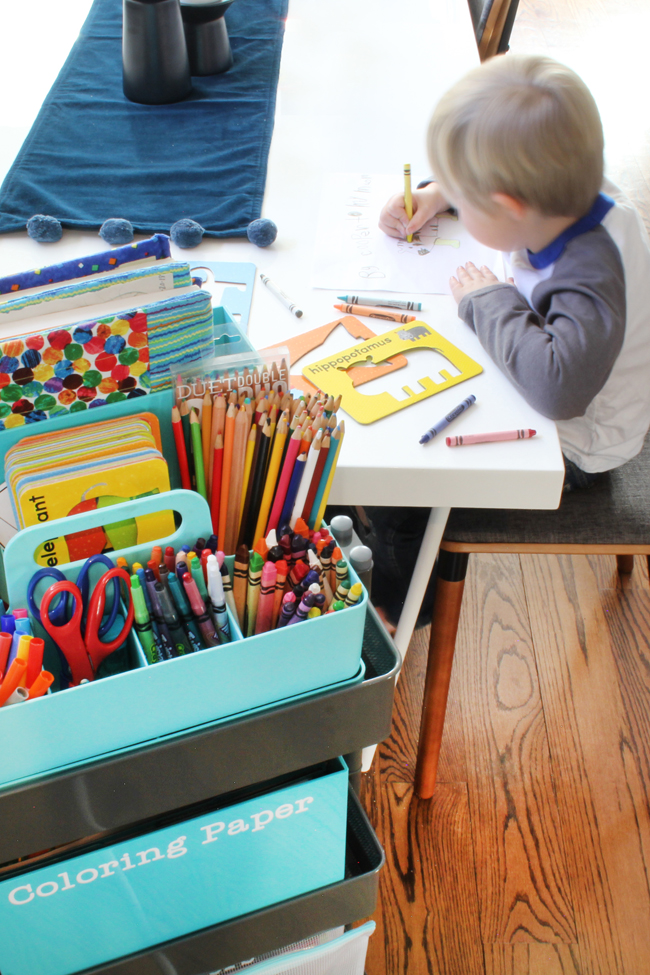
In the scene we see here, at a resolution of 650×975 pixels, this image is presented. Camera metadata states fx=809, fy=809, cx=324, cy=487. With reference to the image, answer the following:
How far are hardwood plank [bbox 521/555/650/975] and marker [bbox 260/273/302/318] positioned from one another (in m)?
0.87

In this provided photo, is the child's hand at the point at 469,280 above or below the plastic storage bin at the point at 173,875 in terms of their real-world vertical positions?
above

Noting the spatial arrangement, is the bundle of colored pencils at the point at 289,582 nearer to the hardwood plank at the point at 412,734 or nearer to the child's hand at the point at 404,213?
the child's hand at the point at 404,213

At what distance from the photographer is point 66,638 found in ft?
1.86

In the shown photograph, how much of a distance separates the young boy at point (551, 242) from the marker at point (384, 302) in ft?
0.18

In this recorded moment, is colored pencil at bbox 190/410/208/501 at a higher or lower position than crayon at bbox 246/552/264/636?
higher

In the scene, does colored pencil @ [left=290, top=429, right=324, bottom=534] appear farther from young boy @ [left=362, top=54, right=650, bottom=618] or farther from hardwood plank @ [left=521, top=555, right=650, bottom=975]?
hardwood plank @ [left=521, top=555, right=650, bottom=975]

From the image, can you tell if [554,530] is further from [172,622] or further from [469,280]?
Answer: [172,622]

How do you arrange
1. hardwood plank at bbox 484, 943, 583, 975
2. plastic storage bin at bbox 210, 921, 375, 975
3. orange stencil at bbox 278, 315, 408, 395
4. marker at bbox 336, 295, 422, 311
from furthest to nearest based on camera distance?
1. hardwood plank at bbox 484, 943, 583, 975
2. marker at bbox 336, 295, 422, 311
3. orange stencil at bbox 278, 315, 408, 395
4. plastic storage bin at bbox 210, 921, 375, 975

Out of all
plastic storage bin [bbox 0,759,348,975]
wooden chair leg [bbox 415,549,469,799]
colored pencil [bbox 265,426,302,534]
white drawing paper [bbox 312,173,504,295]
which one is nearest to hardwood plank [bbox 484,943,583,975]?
wooden chair leg [bbox 415,549,469,799]

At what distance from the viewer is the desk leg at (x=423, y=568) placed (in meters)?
0.95

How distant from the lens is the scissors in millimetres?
574

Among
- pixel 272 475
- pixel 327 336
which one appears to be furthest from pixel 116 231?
pixel 272 475

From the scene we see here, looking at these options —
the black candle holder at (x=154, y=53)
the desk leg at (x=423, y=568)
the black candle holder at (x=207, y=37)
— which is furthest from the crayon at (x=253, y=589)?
the black candle holder at (x=207, y=37)

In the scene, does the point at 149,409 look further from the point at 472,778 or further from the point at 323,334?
the point at 472,778
